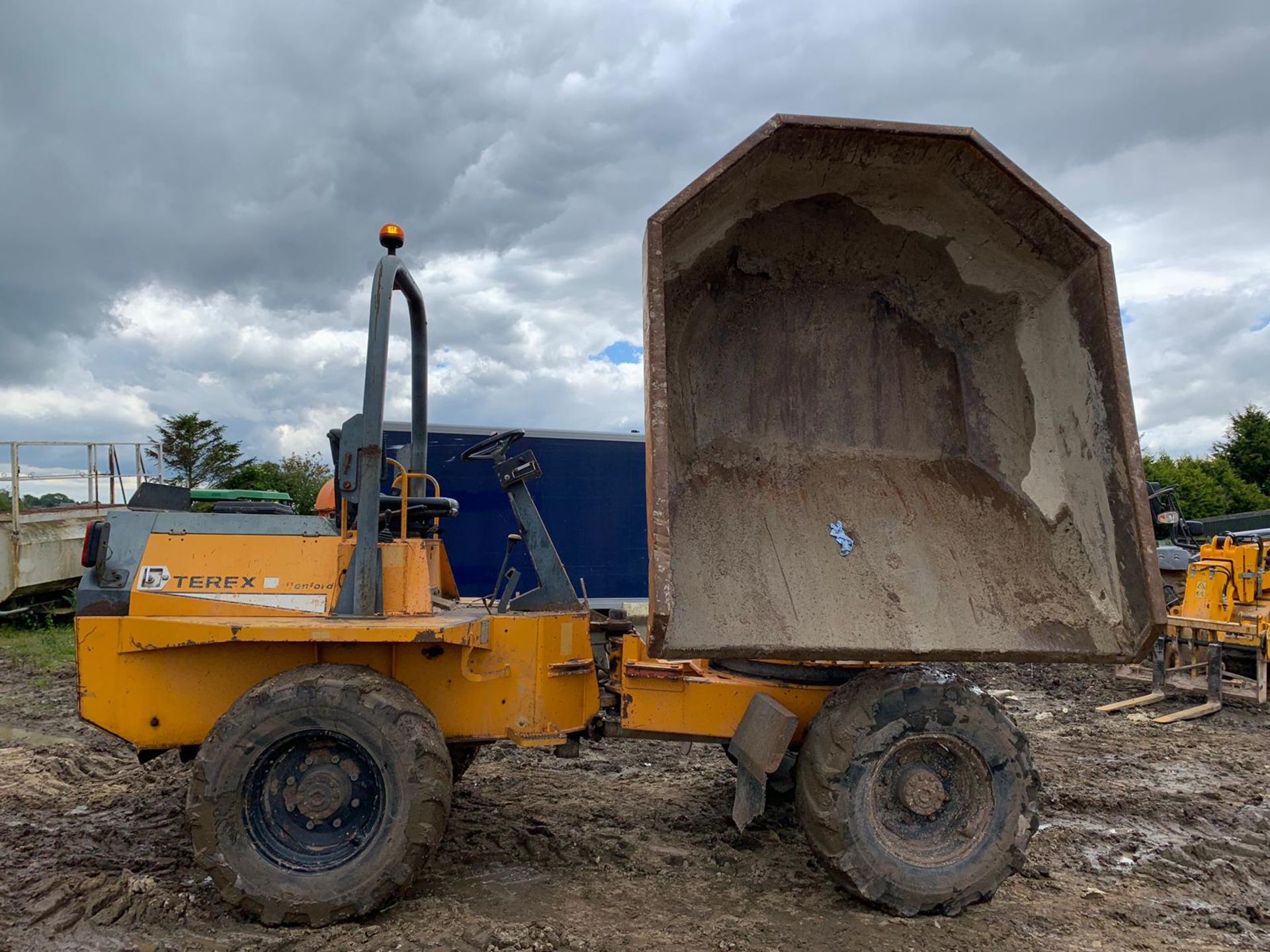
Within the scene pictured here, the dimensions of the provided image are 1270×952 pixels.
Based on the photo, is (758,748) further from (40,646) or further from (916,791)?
(40,646)

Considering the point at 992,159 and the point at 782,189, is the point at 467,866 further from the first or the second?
the point at 992,159

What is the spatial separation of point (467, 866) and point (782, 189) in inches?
139

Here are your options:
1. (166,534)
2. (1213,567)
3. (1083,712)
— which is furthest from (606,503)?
(166,534)

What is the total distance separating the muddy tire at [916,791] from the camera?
3725 millimetres

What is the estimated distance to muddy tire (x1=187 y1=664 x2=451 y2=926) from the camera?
3518 mm

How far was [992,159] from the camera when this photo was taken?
3.95 metres

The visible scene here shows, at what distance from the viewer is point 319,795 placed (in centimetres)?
369

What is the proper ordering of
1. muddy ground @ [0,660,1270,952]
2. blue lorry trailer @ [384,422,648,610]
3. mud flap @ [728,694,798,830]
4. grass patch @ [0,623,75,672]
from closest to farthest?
muddy ground @ [0,660,1270,952] → mud flap @ [728,694,798,830] → grass patch @ [0,623,75,672] → blue lorry trailer @ [384,422,648,610]

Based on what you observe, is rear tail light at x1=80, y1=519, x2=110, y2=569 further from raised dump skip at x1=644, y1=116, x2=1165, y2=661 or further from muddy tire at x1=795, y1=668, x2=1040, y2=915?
muddy tire at x1=795, y1=668, x2=1040, y2=915

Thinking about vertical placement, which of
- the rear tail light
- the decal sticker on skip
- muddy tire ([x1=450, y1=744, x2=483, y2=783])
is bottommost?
muddy tire ([x1=450, y1=744, x2=483, y2=783])

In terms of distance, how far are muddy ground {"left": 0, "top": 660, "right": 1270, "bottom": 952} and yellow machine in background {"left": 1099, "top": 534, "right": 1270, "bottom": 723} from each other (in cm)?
231

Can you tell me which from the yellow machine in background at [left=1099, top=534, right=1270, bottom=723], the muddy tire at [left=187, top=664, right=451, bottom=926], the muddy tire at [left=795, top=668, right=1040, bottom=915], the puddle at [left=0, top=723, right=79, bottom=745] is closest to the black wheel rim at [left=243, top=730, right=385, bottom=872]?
the muddy tire at [left=187, top=664, right=451, bottom=926]

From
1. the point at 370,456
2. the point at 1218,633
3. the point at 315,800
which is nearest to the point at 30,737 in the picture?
the point at 315,800

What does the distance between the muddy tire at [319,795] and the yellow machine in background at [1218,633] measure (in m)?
7.01
